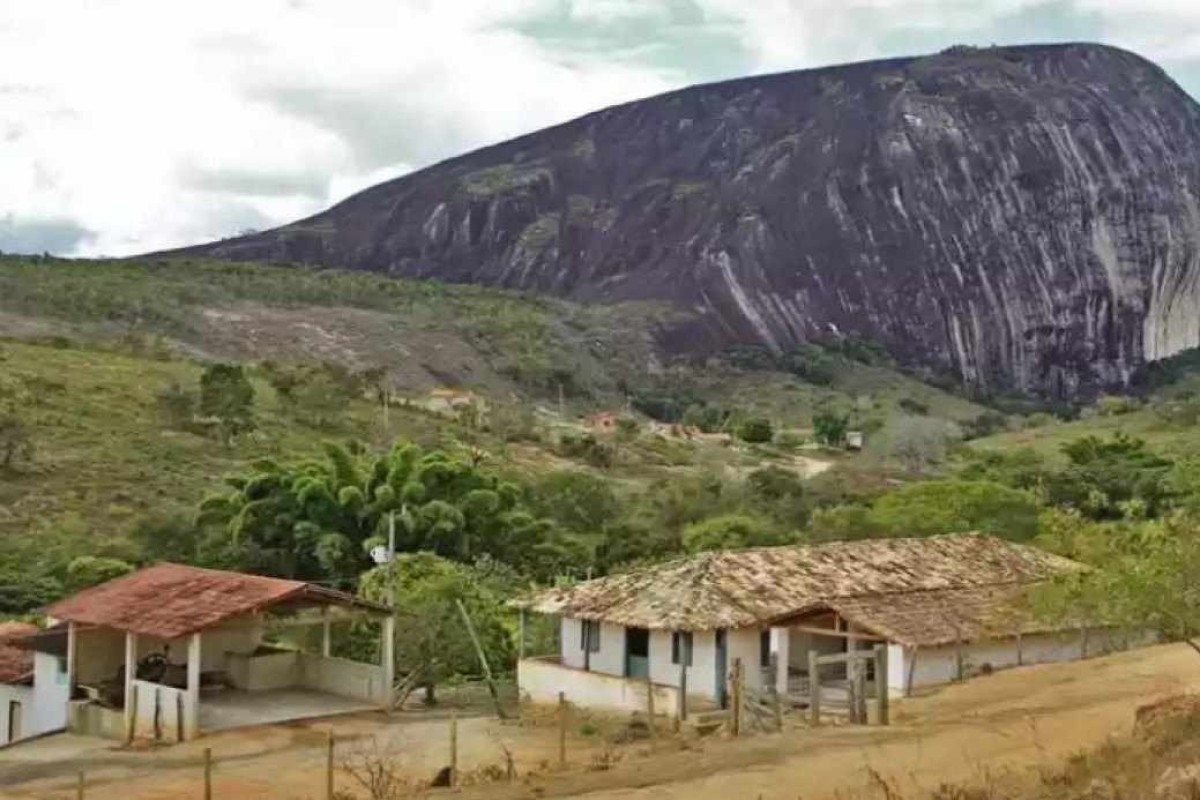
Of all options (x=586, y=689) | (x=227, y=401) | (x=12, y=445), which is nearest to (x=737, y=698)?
(x=586, y=689)

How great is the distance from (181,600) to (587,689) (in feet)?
24.5

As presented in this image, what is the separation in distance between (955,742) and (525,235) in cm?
15145

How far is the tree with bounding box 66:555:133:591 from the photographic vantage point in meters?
40.5

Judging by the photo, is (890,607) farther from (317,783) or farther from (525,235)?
(525,235)

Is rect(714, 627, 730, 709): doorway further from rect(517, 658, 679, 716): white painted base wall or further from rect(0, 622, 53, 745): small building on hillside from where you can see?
rect(0, 622, 53, 745): small building on hillside

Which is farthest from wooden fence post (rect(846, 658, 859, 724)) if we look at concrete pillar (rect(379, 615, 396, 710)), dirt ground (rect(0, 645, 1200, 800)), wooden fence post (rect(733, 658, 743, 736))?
concrete pillar (rect(379, 615, 396, 710))

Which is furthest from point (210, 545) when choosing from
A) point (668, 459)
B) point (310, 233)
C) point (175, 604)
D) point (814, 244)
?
point (310, 233)

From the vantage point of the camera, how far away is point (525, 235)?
169750 mm

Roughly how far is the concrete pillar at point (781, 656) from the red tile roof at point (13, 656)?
14571 millimetres

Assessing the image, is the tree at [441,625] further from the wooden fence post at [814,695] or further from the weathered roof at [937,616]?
the wooden fence post at [814,695]

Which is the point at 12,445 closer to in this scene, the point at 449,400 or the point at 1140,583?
the point at 449,400

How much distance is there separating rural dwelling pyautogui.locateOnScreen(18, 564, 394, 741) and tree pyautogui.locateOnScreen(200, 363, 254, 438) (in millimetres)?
32097

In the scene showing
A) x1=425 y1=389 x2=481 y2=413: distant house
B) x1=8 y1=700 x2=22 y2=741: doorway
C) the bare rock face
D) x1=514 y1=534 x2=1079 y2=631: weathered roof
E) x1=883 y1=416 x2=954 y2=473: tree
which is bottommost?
x1=8 y1=700 x2=22 y2=741: doorway

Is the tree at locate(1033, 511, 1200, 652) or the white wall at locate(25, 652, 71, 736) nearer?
the tree at locate(1033, 511, 1200, 652)
